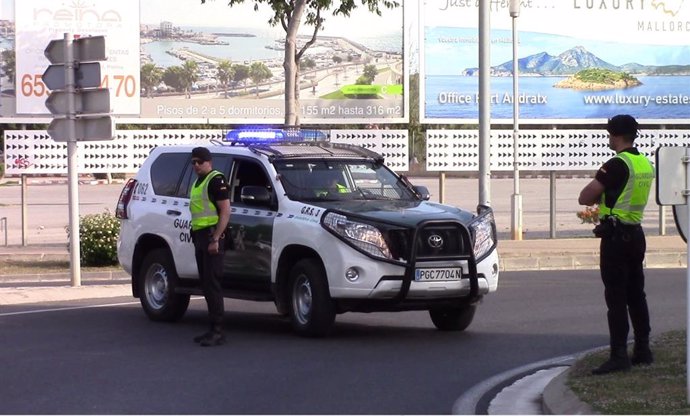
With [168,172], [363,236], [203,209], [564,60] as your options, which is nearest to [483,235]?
[363,236]

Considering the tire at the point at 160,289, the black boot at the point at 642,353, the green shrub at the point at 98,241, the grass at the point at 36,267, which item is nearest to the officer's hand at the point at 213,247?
the tire at the point at 160,289

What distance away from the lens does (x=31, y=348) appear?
12.3 metres

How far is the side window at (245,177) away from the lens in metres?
13.5

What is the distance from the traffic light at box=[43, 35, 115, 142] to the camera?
1761cm

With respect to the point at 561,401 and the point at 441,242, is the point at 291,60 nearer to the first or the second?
the point at 441,242

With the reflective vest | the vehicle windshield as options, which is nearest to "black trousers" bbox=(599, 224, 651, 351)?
the vehicle windshield

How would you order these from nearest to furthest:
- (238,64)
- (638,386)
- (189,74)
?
(638,386) → (189,74) → (238,64)

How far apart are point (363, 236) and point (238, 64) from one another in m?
15.6

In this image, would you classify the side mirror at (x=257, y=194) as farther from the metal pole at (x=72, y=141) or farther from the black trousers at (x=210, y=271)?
the metal pole at (x=72, y=141)

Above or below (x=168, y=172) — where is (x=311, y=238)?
below

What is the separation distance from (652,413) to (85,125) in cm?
1149

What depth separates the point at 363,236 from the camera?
12117 millimetres

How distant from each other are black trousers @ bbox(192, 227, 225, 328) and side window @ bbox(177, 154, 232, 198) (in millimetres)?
1422

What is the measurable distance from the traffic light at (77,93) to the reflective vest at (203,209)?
5.39 m
